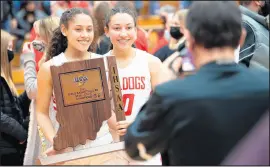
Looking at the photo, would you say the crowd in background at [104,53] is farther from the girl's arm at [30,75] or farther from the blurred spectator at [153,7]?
the blurred spectator at [153,7]

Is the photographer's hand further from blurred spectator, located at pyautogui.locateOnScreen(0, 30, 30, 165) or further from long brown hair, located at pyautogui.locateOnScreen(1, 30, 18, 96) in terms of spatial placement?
long brown hair, located at pyautogui.locateOnScreen(1, 30, 18, 96)

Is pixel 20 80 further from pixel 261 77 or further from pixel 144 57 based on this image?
pixel 261 77

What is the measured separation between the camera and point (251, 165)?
2.09 metres

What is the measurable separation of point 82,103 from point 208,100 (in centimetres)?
138

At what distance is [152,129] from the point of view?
2.09 meters

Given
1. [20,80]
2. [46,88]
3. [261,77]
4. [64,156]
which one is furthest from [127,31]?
[20,80]

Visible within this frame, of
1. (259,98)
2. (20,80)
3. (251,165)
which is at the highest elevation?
(259,98)

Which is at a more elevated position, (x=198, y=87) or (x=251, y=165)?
(x=198, y=87)

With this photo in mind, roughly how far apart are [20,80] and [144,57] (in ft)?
18.3

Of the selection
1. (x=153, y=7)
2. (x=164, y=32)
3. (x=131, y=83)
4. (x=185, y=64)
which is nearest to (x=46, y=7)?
(x=153, y=7)

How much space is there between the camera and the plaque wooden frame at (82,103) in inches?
128

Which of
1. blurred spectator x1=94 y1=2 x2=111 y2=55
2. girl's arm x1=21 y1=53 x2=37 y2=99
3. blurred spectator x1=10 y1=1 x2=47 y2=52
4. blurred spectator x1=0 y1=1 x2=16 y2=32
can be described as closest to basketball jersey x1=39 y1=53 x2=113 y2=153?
girl's arm x1=21 y1=53 x2=37 y2=99

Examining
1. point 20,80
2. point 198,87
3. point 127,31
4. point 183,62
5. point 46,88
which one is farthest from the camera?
point 20,80

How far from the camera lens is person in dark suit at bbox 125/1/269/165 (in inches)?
79.3
